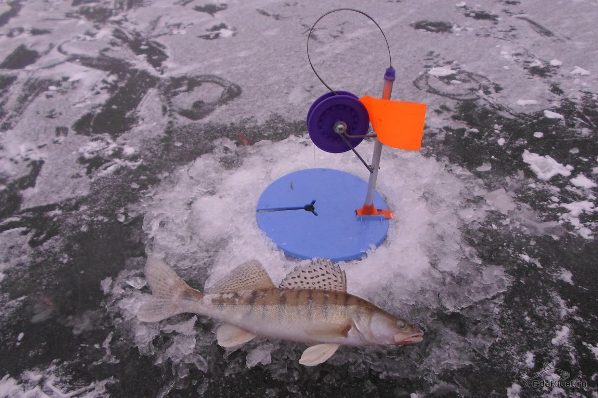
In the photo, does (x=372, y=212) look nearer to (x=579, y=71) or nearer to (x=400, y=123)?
(x=400, y=123)

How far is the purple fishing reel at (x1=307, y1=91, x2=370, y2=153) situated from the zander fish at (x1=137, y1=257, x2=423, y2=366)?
0.75 m

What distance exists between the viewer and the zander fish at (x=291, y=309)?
6.36 ft

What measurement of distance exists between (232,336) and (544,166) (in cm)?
276

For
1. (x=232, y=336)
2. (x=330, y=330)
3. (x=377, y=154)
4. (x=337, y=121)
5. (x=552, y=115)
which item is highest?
(x=337, y=121)

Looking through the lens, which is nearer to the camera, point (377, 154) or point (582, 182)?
point (377, 154)

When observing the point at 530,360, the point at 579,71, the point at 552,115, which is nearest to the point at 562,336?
the point at 530,360

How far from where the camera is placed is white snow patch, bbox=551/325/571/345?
2.21 metres

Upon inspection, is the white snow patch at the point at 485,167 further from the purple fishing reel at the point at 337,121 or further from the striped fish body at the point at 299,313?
the striped fish body at the point at 299,313

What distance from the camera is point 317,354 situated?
1929 millimetres

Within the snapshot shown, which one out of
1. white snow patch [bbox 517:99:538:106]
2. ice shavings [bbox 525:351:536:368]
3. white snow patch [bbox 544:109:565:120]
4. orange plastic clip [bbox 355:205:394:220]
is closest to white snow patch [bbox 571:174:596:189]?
white snow patch [bbox 544:109:565:120]

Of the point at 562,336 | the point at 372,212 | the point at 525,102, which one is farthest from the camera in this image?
the point at 525,102

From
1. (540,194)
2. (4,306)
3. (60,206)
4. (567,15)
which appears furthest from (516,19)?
(4,306)

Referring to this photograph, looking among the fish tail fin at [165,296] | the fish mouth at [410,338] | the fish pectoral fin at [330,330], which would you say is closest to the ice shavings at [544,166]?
the fish mouth at [410,338]

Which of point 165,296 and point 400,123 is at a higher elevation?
point 400,123
